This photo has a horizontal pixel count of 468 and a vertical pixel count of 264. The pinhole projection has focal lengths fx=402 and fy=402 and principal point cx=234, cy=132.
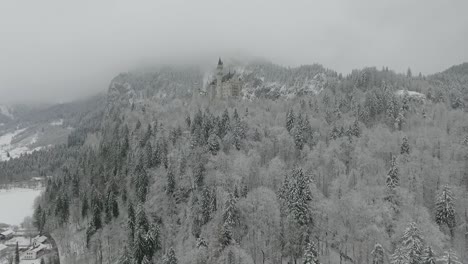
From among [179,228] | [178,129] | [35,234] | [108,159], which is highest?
[178,129]

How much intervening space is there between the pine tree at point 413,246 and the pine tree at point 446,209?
17633mm

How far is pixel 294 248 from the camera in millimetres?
80812

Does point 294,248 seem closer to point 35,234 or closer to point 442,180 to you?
point 442,180

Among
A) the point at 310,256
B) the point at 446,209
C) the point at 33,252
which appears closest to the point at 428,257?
the point at 310,256

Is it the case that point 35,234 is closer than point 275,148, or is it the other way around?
point 275,148

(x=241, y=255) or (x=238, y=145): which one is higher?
(x=238, y=145)

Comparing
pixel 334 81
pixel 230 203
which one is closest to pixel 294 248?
pixel 230 203

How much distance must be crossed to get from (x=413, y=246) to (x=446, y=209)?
2133 centimetres

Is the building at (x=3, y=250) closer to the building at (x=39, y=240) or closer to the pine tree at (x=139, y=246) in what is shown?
the building at (x=39, y=240)

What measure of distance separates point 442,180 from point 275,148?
44.5m

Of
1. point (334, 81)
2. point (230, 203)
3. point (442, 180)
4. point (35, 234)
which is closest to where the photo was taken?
point (230, 203)

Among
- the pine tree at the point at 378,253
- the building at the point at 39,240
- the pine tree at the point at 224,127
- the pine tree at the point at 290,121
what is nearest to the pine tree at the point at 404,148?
the pine tree at the point at 290,121

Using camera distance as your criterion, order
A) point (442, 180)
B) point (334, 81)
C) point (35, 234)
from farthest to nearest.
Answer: point (334, 81), point (35, 234), point (442, 180)

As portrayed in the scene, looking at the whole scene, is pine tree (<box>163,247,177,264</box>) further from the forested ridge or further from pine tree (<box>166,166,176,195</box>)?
pine tree (<box>166,166,176,195</box>)
